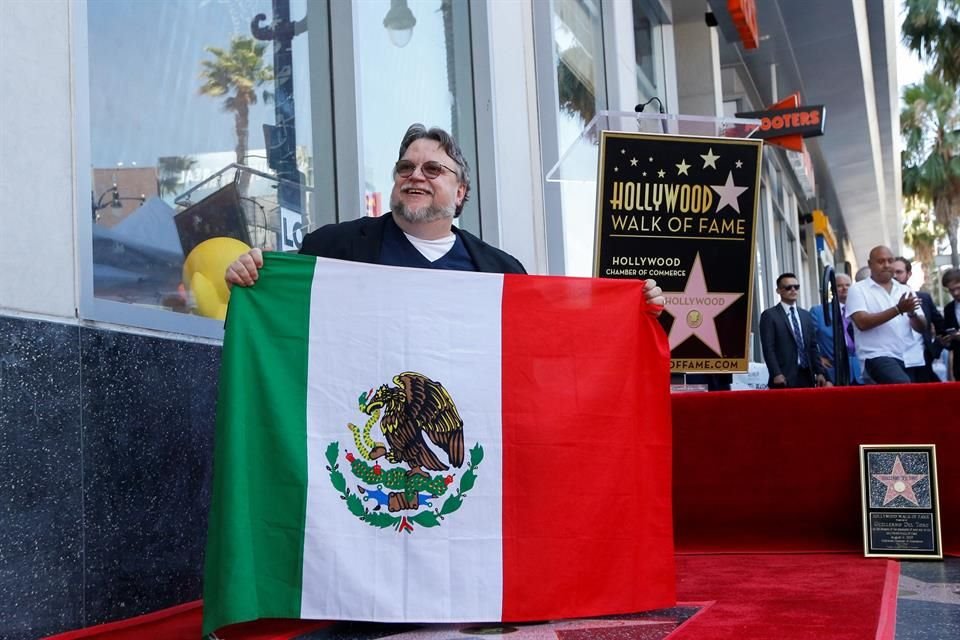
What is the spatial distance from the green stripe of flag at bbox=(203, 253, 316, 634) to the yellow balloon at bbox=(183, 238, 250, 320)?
0.99 metres

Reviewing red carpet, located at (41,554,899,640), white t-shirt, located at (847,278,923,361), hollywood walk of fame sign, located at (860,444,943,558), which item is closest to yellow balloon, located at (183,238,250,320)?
red carpet, located at (41,554,899,640)

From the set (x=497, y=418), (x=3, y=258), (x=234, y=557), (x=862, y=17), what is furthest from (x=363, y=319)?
(x=862, y=17)

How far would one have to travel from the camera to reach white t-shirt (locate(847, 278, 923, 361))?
7.98m

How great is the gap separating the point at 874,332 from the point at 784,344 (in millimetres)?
1604

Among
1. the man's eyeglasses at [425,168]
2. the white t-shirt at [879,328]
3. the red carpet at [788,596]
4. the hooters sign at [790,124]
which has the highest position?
the hooters sign at [790,124]

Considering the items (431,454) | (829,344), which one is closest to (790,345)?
(829,344)

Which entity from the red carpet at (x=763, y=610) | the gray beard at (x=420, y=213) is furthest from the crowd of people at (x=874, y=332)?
the gray beard at (x=420, y=213)

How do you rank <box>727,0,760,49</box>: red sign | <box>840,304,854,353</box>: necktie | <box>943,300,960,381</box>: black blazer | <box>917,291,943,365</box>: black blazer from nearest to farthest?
<box>917,291,943,365</box>: black blazer < <box>943,300,960,381</box>: black blazer < <box>840,304,854,353</box>: necktie < <box>727,0,760,49</box>: red sign

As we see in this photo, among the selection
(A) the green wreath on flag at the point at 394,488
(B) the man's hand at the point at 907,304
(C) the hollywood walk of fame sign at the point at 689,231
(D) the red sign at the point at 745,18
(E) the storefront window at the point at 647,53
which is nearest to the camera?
(A) the green wreath on flag at the point at 394,488

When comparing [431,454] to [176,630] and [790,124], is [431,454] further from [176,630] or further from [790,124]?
[790,124]

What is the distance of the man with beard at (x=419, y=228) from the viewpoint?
12.8ft

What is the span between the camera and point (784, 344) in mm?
9625

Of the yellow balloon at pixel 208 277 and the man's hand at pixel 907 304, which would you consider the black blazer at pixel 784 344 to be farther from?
the yellow balloon at pixel 208 277

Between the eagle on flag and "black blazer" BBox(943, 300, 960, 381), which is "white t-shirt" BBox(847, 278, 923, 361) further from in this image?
the eagle on flag
